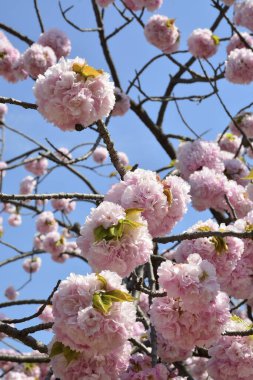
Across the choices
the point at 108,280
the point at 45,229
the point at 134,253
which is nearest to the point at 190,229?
the point at 134,253

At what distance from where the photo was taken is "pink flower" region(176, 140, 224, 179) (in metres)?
3.71

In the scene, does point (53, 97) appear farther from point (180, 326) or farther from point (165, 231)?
point (180, 326)

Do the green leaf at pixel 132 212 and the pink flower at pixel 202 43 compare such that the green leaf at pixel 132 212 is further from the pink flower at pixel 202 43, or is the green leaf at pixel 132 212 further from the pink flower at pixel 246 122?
the pink flower at pixel 202 43

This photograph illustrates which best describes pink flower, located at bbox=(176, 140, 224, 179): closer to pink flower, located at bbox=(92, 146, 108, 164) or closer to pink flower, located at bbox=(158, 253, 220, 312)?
pink flower, located at bbox=(158, 253, 220, 312)

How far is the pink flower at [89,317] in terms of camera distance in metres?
1.24

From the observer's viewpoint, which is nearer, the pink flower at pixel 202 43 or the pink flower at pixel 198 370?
the pink flower at pixel 198 370

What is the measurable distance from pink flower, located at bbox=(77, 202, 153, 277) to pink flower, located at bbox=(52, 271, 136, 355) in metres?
0.10

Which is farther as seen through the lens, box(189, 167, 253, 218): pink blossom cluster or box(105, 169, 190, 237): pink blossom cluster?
box(189, 167, 253, 218): pink blossom cluster

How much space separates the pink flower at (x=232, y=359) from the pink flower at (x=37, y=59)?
3186 mm

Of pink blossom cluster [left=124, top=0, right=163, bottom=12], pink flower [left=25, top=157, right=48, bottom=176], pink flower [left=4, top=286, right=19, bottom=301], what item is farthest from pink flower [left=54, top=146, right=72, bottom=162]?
pink flower [left=4, top=286, right=19, bottom=301]

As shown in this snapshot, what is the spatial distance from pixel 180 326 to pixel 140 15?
15.3 ft

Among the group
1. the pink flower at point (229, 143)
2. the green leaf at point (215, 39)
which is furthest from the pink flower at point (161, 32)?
the pink flower at point (229, 143)

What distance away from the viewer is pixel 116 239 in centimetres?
139

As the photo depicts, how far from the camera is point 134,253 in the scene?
1.42 m
